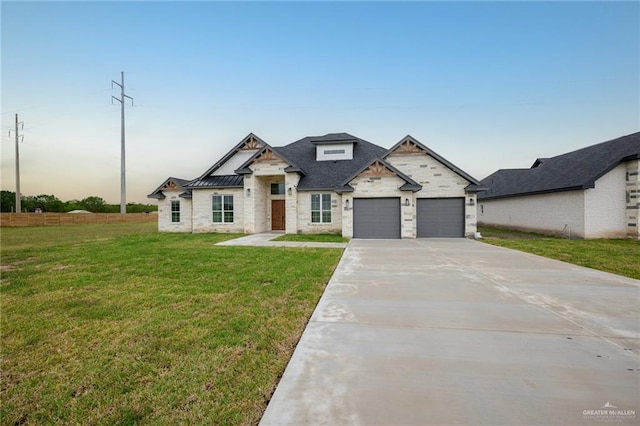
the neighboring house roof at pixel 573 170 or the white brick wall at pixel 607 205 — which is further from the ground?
the neighboring house roof at pixel 573 170

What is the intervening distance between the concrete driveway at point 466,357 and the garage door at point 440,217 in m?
9.62

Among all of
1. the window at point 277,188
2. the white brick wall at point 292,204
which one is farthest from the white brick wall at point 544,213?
the window at point 277,188

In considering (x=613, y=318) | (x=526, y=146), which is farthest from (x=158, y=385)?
(x=526, y=146)

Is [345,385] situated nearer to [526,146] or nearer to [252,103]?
[252,103]

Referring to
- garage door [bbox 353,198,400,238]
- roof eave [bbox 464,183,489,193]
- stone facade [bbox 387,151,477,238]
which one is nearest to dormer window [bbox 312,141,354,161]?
stone facade [bbox 387,151,477,238]

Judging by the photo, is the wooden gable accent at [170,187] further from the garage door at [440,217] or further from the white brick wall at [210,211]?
the garage door at [440,217]

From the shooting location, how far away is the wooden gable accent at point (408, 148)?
1570 cm

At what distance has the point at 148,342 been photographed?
3223mm

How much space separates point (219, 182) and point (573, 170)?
79.1ft

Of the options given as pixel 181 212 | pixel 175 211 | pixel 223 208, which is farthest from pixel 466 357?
pixel 175 211

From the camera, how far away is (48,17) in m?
12.5

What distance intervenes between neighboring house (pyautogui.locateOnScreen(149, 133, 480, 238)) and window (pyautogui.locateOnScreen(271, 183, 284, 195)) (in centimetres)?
8

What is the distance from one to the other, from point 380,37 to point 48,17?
18.1 metres

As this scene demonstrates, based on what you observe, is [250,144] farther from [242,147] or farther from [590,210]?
[590,210]
